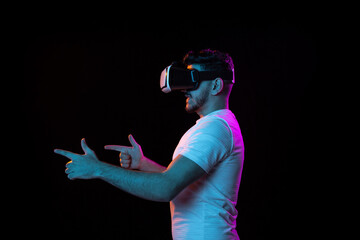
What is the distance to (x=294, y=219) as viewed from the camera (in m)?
2.69

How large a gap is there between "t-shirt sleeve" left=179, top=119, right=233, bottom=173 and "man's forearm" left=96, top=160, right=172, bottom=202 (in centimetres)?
14

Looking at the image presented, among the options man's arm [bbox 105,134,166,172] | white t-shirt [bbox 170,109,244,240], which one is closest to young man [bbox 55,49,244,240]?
white t-shirt [bbox 170,109,244,240]

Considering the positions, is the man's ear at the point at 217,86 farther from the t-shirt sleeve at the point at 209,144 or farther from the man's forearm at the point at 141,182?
the man's forearm at the point at 141,182

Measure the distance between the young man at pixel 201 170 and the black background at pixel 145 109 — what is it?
135 centimetres

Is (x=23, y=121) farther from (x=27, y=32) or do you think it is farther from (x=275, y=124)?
(x=275, y=124)

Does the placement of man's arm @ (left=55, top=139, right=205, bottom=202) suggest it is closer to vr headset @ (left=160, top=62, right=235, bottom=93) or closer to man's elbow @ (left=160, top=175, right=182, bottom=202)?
man's elbow @ (left=160, top=175, right=182, bottom=202)

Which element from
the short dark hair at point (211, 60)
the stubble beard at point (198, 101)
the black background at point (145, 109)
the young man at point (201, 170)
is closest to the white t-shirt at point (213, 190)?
the young man at point (201, 170)

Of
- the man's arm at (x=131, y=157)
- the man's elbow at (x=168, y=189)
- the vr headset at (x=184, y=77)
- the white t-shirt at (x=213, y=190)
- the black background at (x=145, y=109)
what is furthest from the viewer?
the black background at (x=145, y=109)

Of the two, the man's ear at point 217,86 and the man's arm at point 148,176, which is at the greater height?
the man's ear at point 217,86

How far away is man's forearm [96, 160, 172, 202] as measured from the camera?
1.13 meters

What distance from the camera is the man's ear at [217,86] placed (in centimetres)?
154

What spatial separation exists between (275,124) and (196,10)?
1.28 meters

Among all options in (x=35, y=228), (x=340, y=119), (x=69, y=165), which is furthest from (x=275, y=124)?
(x=35, y=228)

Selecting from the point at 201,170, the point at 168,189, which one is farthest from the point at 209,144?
the point at 168,189
